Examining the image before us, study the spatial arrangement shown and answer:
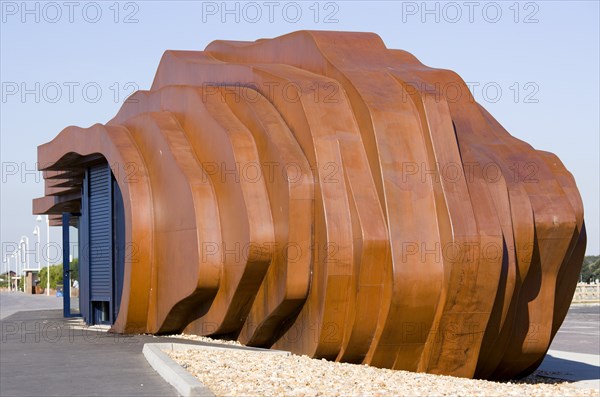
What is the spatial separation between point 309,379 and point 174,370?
158 centimetres

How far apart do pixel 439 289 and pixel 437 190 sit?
1507 millimetres

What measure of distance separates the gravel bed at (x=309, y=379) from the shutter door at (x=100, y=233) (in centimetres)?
727

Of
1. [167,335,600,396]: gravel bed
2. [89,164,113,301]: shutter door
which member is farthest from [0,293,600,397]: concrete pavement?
[89,164,113,301]: shutter door

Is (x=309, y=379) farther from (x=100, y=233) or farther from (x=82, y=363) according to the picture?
A: (x=100, y=233)

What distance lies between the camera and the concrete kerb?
947 centimetres

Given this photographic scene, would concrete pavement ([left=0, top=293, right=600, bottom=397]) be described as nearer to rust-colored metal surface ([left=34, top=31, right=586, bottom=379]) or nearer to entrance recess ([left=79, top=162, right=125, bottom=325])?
entrance recess ([left=79, top=162, right=125, bottom=325])

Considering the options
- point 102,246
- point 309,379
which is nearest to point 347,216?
point 309,379

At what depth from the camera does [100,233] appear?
67.2 feet

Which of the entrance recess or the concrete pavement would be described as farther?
the entrance recess

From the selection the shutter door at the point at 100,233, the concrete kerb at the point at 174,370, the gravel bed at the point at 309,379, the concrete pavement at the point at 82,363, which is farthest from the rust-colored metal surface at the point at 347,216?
the shutter door at the point at 100,233

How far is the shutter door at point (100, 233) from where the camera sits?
19.8 meters

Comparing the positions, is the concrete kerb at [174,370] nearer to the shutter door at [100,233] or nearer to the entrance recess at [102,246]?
the entrance recess at [102,246]

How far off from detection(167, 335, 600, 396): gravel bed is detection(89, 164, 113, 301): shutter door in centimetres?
727

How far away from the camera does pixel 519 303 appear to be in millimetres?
15656
